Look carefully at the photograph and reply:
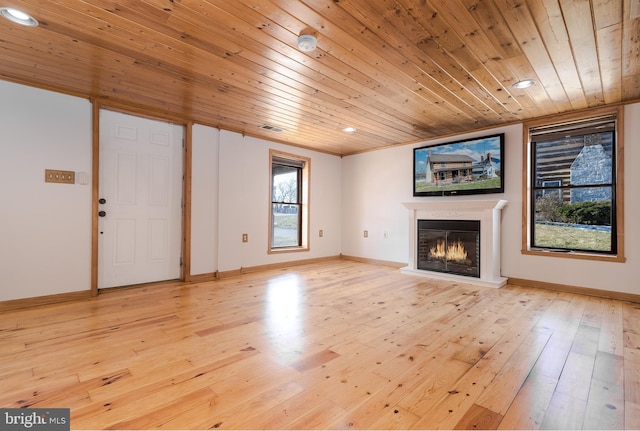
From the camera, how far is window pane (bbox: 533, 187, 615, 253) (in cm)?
371

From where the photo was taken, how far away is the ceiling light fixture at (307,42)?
2.18 metres

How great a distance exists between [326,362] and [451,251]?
333cm

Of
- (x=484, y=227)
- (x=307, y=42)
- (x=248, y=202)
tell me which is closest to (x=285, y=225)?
(x=248, y=202)

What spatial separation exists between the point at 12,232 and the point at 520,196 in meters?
5.88

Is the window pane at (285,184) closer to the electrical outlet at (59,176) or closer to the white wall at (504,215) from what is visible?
the white wall at (504,215)

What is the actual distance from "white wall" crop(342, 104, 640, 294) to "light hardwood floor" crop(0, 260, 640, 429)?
1.43ft

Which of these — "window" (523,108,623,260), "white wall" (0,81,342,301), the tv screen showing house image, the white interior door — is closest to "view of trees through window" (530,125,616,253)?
"window" (523,108,623,260)

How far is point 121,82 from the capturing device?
3.06 meters

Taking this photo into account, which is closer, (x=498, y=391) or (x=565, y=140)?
(x=498, y=391)

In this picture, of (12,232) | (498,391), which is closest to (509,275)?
(498,391)

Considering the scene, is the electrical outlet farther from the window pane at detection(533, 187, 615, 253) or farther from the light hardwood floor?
the window pane at detection(533, 187, 615, 253)

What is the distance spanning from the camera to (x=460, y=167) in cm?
471

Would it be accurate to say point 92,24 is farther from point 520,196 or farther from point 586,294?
point 586,294

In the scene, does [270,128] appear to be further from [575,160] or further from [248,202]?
[575,160]
